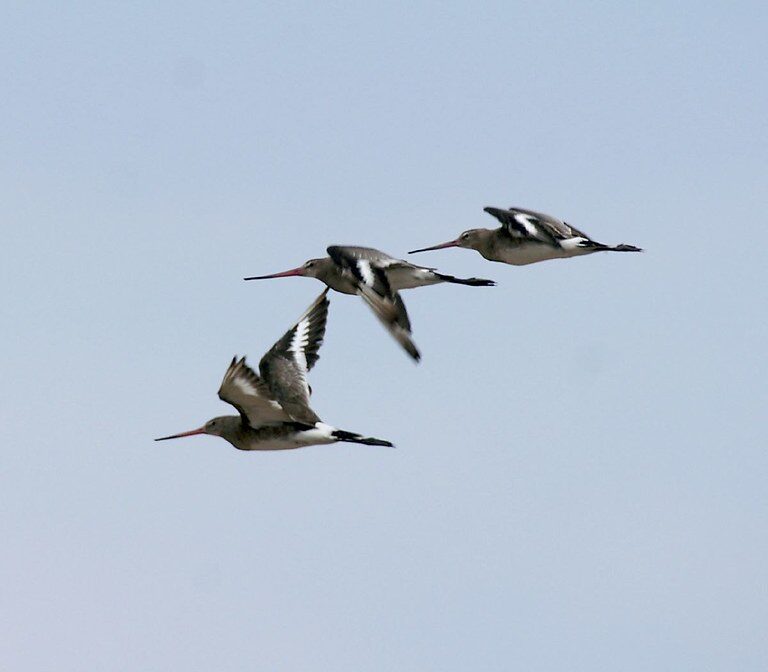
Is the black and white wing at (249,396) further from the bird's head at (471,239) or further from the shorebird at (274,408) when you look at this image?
the bird's head at (471,239)

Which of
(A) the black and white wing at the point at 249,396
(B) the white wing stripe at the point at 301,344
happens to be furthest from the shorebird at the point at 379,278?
(A) the black and white wing at the point at 249,396

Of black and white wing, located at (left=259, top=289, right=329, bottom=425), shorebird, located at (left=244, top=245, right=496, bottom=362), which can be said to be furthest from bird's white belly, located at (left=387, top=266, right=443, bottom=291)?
black and white wing, located at (left=259, top=289, right=329, bottom=425)

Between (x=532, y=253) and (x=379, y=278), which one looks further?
(x=532, y=253)

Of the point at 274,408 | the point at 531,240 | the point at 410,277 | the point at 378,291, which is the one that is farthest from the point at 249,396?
the point at 531,240

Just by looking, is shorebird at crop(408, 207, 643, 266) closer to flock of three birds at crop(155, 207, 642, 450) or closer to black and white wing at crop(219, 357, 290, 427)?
flock of three birds at crop(155, 207, 642, 450)

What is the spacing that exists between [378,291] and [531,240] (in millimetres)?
2616

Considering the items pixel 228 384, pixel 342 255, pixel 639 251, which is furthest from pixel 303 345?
pixel 639 251

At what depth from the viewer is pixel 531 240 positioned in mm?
17141

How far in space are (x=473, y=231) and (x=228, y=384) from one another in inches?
173

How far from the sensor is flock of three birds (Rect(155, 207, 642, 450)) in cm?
1490

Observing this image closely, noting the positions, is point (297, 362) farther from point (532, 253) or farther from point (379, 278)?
point (532, 253)

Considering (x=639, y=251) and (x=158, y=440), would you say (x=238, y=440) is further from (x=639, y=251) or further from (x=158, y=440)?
(x=639, y=251)

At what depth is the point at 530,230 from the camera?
675 inches

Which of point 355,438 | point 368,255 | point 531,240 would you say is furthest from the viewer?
point 531,240
